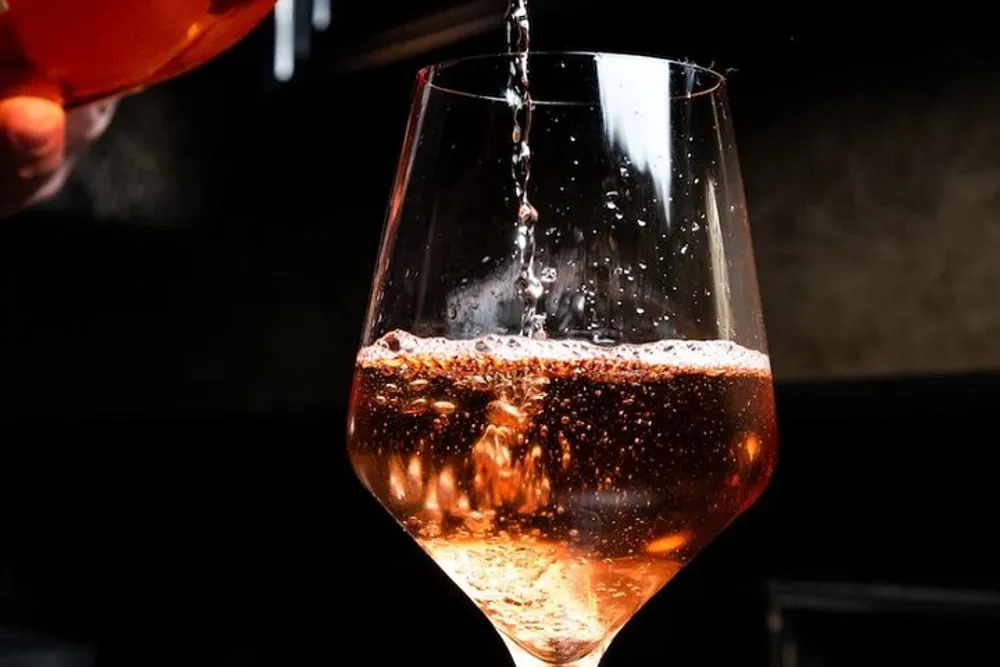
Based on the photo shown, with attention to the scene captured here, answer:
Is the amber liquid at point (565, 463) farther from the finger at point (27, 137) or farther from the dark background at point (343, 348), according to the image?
the dark background at point (343, 348)

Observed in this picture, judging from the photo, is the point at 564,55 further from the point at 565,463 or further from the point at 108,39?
the point at 108,39

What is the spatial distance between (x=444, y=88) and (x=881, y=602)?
804 mm

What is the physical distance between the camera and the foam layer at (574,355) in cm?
46

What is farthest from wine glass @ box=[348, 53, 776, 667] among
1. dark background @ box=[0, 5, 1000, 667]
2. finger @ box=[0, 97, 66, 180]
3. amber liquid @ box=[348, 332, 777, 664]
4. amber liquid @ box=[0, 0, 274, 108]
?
dark background @ box=[0, 5, 1000, 667]

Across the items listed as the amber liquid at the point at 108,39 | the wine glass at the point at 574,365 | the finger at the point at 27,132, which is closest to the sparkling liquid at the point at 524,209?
the wine glass at the point at 574,365

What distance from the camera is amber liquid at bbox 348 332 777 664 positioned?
17.8 inches

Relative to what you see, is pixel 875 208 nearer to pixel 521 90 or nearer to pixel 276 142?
pixel 521 90

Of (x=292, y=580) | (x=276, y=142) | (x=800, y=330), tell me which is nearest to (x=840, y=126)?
(x=800, y=330)

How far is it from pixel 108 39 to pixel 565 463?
341 millimetres

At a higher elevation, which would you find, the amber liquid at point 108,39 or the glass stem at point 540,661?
the amber liquid at point 108,39

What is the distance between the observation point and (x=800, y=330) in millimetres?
1417

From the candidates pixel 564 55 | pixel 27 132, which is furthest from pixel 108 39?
pixel 564 55

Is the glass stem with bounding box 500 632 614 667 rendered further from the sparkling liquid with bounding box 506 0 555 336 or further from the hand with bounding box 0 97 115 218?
the hand with bounding box 0 97 115 218

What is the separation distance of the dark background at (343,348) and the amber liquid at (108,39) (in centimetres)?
73
